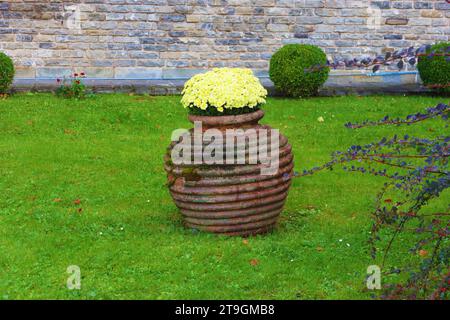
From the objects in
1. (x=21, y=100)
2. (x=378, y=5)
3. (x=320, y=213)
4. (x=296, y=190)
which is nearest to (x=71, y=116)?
(x=21, y=100)

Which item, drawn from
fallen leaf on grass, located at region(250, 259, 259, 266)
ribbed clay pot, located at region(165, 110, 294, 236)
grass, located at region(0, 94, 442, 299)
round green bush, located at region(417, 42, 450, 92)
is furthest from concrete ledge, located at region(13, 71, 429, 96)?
fallen leaf on grass, located at region(250, 259, 259, 266)

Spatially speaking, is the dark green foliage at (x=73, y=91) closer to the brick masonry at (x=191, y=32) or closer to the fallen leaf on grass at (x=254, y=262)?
the brick masonry at (x=191, y=32)

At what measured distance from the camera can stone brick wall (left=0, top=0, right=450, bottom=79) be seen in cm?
1608

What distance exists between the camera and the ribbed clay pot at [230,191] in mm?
6637

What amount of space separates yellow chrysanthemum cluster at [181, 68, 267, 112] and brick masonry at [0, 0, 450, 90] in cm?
936

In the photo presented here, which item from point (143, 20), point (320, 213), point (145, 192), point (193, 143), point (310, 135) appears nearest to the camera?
point (193, 143)

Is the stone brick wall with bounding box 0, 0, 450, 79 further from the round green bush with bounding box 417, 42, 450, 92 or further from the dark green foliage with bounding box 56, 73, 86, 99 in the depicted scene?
the dark green foliage with bounding box 56, 73, 86, 99

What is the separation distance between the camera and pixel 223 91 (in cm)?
676

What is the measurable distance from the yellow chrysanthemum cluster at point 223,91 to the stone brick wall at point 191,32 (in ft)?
30.7

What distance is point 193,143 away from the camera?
22.1 feet

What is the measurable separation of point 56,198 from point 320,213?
289 cm

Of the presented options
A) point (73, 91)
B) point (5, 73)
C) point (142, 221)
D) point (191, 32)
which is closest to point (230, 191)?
point (142, 221)

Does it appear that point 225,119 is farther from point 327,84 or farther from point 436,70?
point 327,84

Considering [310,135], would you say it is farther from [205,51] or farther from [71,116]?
[205,51]
